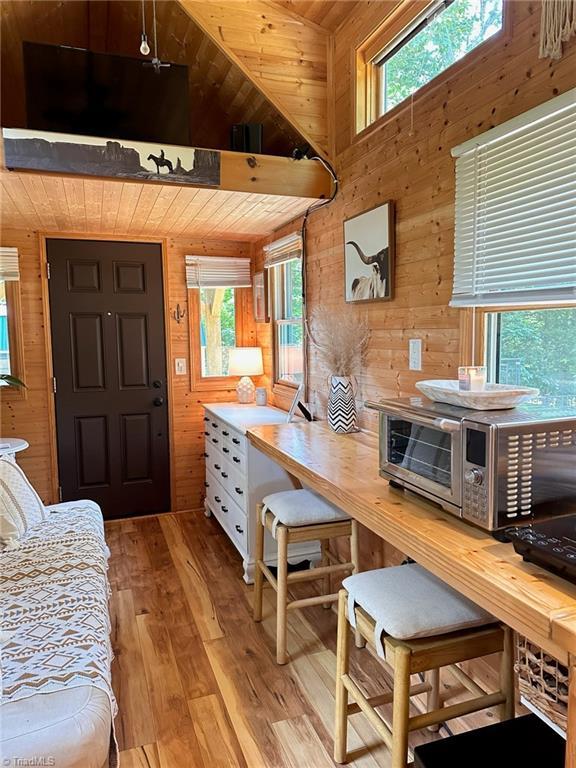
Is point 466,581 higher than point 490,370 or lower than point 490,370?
lower

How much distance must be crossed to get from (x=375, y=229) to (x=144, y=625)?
2338 mm

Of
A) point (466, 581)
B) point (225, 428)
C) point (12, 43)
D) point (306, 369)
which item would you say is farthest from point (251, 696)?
point (12, 43)

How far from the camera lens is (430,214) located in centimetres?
222

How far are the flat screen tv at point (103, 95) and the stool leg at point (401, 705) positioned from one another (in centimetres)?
302

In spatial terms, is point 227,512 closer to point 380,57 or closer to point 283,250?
point 283,250

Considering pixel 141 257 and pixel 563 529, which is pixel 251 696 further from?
pixel 141 257

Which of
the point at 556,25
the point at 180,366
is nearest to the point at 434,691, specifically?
the point at 556,25

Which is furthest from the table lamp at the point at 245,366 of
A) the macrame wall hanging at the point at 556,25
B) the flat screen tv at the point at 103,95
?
the macrame wall hanging at the point at 556,25

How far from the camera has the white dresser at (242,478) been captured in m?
3.10

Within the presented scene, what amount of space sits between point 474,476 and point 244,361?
3.06 metres

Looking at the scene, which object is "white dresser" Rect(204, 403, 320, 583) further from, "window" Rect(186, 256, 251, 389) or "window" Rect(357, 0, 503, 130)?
"window" Rect(357, 0, 503, 130)

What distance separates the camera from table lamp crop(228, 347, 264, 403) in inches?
168

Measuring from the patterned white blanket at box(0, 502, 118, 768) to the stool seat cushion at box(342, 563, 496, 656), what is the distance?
0.80 m

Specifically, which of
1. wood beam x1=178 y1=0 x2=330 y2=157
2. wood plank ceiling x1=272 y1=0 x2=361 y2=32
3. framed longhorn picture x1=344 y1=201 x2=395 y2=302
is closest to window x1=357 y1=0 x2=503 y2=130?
wood plank ceiling x1=272 y1=0 x2=361 y2=32
